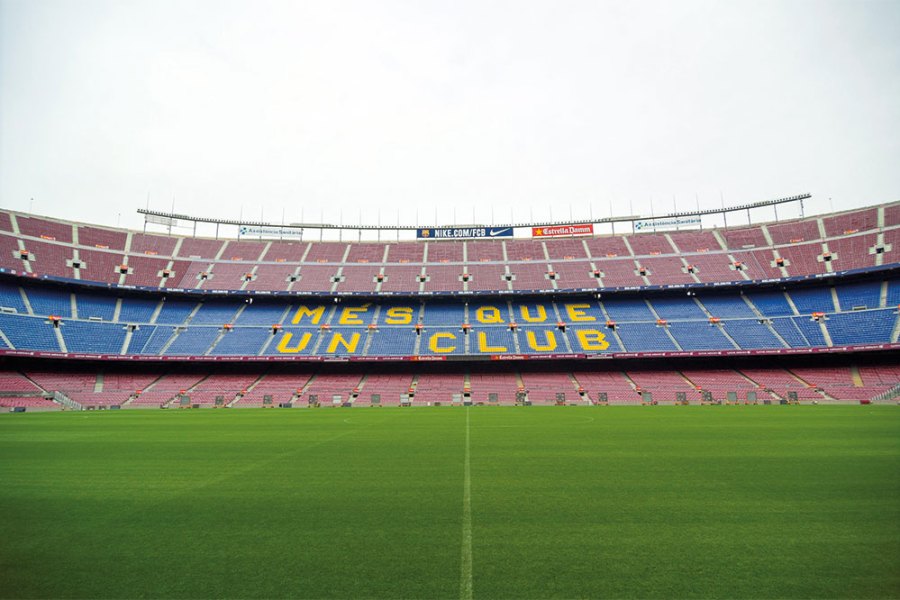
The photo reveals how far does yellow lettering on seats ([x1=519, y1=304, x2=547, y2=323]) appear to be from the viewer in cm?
4991

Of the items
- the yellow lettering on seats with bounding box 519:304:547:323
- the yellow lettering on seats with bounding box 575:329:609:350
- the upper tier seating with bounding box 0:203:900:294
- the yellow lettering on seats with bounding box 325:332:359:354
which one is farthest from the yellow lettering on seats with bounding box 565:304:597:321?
the yellow lettering on seats with bounding box 325:332:359:354

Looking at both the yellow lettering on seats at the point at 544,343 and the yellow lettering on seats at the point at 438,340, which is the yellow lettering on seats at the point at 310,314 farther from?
the yellow lettering on seats at the point at 544,343

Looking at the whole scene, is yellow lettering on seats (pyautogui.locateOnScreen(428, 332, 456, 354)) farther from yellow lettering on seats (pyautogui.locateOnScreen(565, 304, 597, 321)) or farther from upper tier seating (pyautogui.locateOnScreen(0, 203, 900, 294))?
yellow lettering on seats (pyautogui.locateOnScreen(565, 304, 597, 321))

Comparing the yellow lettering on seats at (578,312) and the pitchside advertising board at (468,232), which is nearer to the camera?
the yellow lettering on seats at (578,312)

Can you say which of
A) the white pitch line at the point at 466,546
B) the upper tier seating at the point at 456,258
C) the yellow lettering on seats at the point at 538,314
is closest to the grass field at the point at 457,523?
the white pitch line at the point at 466,546

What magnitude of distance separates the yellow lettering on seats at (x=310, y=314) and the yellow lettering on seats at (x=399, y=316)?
754 cm

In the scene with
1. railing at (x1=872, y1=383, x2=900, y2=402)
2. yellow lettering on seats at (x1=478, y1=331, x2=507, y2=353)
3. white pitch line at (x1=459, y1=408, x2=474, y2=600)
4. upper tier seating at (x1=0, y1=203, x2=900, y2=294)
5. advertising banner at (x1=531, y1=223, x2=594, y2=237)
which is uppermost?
advertising banner at (x1=531, y1=223, x2=594, y2=237)

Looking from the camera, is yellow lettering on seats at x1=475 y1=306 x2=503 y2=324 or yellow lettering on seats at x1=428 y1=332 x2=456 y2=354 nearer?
yellow lettering on seats at x1=428 y1=332 x2=456 y2=354

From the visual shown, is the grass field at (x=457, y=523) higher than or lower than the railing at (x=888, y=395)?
lower

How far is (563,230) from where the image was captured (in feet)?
200

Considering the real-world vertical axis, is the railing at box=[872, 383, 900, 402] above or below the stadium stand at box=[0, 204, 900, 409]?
below

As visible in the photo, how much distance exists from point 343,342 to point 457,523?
1674 inches

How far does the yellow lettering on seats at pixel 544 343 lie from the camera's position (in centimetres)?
4512

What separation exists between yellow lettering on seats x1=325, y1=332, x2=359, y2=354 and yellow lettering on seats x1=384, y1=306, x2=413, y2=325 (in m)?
4.53
